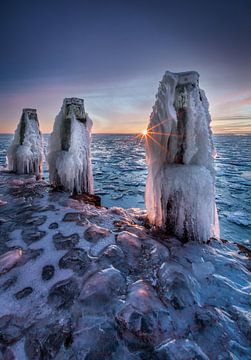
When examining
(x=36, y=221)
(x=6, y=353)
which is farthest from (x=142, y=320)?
(x=36, y=221)

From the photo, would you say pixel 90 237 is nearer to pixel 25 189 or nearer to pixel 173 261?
pixel 173 261

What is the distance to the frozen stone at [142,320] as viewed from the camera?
1.91m

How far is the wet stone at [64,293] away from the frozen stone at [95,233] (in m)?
0.96

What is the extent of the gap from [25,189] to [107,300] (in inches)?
206

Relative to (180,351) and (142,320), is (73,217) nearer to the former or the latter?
(142,320)

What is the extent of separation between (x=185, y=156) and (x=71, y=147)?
3.41 meters

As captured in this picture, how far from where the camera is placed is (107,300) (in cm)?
228

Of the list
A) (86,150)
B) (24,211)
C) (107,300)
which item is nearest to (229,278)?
(107,300)

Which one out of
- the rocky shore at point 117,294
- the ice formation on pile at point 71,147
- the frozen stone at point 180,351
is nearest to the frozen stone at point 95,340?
the rocky shore at point 117,294

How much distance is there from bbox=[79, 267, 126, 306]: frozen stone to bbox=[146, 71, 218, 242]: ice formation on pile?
4.93 ft

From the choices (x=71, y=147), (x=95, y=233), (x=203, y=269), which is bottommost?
(x=203, y=269)

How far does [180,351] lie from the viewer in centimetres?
180

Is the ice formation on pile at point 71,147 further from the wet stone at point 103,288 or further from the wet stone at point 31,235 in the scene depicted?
the wet stone at point 103,288

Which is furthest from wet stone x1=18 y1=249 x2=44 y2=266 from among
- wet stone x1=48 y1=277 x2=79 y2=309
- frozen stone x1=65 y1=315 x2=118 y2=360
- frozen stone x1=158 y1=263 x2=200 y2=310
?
frozen stone x1=158 y1=263 x2=200 y2=310
